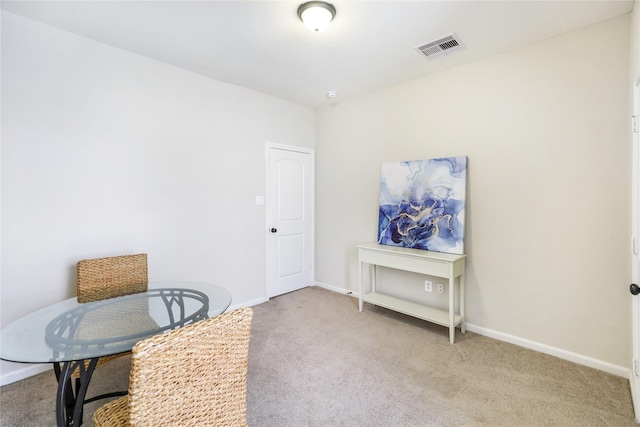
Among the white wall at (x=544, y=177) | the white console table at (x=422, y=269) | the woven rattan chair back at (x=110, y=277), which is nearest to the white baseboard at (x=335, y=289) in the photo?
the white console table at (x=422, y=269)

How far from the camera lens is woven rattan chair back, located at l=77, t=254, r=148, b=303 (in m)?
2.03

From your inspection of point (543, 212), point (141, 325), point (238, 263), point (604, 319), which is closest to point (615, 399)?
point (604, 319)

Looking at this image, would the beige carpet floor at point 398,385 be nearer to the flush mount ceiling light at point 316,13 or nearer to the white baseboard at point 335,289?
the white baseboard at point 335,289

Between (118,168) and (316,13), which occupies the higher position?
(316,13)

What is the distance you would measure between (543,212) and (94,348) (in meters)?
3.21

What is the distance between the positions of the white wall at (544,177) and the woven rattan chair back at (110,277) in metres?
2.68

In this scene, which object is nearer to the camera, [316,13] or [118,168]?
[316,13]

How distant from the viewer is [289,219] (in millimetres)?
4059

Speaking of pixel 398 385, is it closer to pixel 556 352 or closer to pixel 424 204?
pixel 556 352

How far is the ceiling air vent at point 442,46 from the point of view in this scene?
2453 mm

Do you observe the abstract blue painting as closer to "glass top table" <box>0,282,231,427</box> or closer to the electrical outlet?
the electrical outlet

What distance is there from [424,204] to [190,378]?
271 cm

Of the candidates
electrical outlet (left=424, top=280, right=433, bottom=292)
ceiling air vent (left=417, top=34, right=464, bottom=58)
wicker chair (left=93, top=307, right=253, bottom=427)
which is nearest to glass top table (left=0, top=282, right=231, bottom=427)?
wicker chair (left=93, top=307, right=253, bottom=427)

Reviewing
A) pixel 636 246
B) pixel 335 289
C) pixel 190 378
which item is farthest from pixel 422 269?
pixel 190 378
